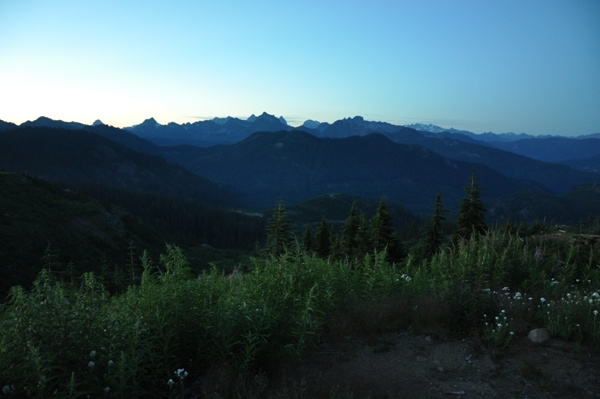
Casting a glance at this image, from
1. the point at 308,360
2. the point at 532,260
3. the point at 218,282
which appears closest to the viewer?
the point at 308,360

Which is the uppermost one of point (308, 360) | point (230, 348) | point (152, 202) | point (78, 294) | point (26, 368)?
point (78, 294)

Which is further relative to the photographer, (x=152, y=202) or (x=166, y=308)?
(x=152, y=202)

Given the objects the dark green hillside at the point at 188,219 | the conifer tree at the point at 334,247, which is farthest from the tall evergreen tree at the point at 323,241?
the dark green hillside at the point at 188,219

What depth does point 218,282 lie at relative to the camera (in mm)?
6191

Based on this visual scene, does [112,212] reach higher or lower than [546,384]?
lower

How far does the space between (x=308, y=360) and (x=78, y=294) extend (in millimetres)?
3159

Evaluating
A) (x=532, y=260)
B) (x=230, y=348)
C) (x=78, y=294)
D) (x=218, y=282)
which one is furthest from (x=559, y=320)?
(x=78, y=294)

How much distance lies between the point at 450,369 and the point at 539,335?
1.72 m

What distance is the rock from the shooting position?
538cm

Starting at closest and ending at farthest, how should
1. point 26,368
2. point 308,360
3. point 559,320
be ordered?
point 26,368
point 308,360
point 559,320

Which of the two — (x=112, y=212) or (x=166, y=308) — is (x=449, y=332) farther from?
(x=112, y=212)

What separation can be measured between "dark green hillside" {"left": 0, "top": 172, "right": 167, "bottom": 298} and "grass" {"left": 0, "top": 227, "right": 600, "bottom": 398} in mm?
36280

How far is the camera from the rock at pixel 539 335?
5379 mm

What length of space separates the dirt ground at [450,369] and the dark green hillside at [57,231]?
1486 inches
